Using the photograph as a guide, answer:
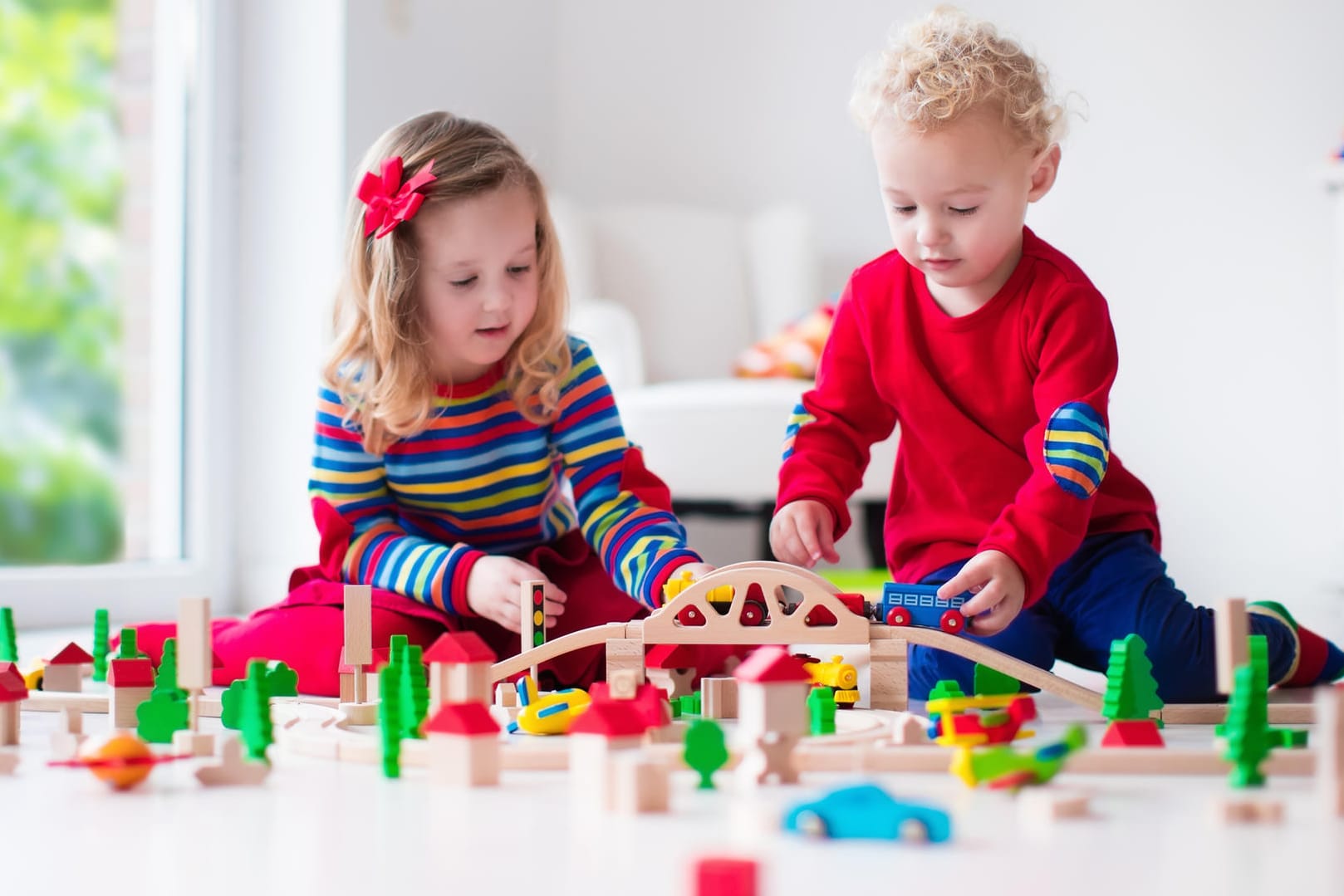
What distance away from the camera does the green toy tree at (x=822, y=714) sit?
89cm

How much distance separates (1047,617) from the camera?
1.27 meters

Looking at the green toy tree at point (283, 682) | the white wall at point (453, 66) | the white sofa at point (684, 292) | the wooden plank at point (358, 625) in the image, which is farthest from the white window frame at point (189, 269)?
the wooden plank at point (358, 625)

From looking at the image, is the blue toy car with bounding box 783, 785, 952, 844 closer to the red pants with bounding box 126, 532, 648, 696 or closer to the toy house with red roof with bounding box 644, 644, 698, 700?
the toy house with red roof with bounding box 644, 644, 698, 700

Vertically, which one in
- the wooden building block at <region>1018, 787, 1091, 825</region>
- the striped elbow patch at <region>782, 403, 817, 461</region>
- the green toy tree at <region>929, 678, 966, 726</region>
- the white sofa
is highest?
the white sofa

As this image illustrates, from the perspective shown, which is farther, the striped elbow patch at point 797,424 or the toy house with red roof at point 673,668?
the striped elbow patch at point 797,424

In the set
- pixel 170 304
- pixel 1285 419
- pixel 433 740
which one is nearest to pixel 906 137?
pixel 433 740

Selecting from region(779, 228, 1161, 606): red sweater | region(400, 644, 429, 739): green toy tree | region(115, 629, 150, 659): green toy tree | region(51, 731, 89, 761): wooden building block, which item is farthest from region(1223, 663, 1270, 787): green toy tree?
region(115, 629, 150, 659): green toy tree

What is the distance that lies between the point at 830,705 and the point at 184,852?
1.41 feet

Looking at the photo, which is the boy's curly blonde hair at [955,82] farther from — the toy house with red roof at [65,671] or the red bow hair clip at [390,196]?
the toy house with red roof at [65,671]

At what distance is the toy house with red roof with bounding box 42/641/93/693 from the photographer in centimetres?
116

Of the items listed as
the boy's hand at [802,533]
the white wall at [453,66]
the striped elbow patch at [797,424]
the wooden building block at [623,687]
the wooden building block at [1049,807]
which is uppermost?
the white wall at [453,66]

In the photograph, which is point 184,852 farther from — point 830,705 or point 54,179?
point 54,179

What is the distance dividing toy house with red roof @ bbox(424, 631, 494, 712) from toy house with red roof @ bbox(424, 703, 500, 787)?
0.04 meters

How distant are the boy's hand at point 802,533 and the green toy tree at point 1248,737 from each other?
504 millimetres
